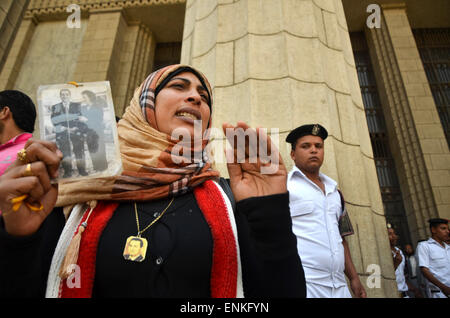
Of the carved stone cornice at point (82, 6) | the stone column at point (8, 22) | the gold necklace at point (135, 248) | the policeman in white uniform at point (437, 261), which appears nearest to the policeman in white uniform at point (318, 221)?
the gold necklace at point (135, 248)

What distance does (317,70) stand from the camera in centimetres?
252

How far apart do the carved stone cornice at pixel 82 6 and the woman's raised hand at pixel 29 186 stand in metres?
9.51

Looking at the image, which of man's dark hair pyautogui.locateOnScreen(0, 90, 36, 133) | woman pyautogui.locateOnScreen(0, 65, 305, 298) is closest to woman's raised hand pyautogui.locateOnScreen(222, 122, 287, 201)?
woman pyautogui.locateOnScreen(0, 65, 305, 298)

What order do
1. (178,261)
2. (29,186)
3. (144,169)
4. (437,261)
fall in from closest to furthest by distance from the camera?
1. (29,186)
2. (178,261)
3. (144,169)
4. (437,261)

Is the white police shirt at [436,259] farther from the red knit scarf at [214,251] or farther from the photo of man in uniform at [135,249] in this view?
the photo of man in uniform at [135,249]

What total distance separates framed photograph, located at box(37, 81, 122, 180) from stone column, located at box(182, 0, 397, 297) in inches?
57.3

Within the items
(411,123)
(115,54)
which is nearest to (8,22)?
(115,54)

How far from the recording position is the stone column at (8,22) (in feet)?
8.82

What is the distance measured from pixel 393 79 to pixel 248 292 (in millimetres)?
9415

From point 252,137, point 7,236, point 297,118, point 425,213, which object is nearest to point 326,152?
point 297,118

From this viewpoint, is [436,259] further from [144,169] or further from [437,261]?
[144,169]

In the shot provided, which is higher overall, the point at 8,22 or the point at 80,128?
the point at 8,22

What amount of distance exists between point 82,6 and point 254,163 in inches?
417
